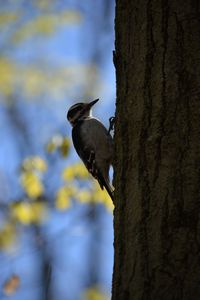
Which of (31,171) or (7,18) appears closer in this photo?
(31,171)

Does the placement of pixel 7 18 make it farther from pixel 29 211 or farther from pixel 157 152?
pixel 157 152

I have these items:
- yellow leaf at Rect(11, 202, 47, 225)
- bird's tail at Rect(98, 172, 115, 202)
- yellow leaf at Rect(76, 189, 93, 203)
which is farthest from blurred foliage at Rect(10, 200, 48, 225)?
bird's tail at Rect(98, 172, 115, 202)

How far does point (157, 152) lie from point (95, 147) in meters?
4.03

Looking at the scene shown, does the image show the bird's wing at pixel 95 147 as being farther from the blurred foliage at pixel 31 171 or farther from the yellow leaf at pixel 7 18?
the yellow leaf at pixel 7 18

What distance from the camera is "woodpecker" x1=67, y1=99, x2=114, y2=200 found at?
7250 mm

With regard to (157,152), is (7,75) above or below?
above

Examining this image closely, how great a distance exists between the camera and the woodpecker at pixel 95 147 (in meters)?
7.25

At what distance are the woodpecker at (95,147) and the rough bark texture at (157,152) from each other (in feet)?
11.0

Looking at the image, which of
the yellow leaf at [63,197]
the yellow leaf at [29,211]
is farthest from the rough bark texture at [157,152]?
the yellow leaf at [29,211]

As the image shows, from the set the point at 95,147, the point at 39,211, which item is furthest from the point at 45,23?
the point at 95,147

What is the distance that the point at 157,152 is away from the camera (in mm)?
3420

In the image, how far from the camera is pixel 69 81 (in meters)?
13.9

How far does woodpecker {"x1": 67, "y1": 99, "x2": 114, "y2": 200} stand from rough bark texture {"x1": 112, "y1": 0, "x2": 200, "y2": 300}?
3.35m

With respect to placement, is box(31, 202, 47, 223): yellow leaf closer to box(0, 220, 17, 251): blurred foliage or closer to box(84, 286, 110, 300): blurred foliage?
box(0, 220, 17, 251): blurred foliage
